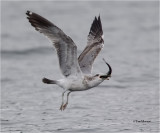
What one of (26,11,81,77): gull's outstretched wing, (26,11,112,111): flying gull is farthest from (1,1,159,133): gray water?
(26,11,81,77): gull's outstretched wing

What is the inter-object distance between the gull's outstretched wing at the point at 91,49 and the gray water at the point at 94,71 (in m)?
1.38

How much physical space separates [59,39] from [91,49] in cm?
196

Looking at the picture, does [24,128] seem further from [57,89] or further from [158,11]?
[158,11]

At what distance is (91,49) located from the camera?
41.6 feet

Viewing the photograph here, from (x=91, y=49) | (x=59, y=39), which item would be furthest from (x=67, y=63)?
(x=91, y=49)

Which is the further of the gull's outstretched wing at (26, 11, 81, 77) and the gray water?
the gray water

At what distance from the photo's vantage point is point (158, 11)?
86.7 ft

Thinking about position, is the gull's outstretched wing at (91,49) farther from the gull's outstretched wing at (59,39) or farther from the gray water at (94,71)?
the gray water at (94,71)

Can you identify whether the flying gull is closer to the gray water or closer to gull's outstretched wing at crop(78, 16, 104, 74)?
gull's outstretched wing at crop(78, 16, 104, 74)

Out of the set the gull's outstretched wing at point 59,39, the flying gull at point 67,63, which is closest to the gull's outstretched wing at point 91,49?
the flying gull at point 67,63

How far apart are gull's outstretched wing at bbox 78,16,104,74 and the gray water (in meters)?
1.38

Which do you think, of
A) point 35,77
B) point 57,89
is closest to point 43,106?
point 57,89

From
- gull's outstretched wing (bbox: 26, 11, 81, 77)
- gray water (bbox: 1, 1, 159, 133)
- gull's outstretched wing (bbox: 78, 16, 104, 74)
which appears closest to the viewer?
gull's outstretched wing (bbox: 26, 11, 81, 77)

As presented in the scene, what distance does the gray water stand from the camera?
41.6 ft
